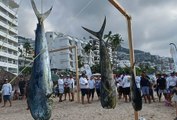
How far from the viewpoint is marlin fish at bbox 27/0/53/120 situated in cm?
519

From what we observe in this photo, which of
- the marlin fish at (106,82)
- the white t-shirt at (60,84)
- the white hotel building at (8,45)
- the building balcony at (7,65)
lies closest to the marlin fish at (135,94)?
the marlin fish at (106,82)

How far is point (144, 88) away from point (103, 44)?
11.6m

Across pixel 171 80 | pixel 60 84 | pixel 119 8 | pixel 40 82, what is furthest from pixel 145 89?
pixel 40 82

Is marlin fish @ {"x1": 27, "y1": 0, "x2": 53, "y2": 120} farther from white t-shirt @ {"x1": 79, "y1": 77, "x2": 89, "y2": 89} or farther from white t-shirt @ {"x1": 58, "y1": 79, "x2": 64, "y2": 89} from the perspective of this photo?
white t-shirt @ {"x1": 58, "y1": 79, "x2": 64, "y2": 89}

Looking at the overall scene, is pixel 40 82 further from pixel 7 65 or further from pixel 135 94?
pixel 7 65

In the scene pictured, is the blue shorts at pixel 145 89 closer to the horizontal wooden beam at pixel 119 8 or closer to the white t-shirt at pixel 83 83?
the white t-shirt at pixel 83 83

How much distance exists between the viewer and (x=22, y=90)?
23750mm

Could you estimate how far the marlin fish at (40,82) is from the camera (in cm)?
519

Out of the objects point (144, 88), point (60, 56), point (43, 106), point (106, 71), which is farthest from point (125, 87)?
point (60, 56)

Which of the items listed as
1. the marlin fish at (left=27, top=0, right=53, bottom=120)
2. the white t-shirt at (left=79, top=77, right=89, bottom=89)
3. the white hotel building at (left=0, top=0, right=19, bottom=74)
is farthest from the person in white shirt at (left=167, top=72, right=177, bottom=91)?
the white hotel building at (left=0, top=0, right=19, bottom=74)

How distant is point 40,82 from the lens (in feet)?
17.2

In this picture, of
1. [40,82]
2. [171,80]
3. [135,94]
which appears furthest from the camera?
[171,80]

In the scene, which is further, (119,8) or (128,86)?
(128,86)

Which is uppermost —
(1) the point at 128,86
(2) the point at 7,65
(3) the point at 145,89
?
(2) the point at 7,65
